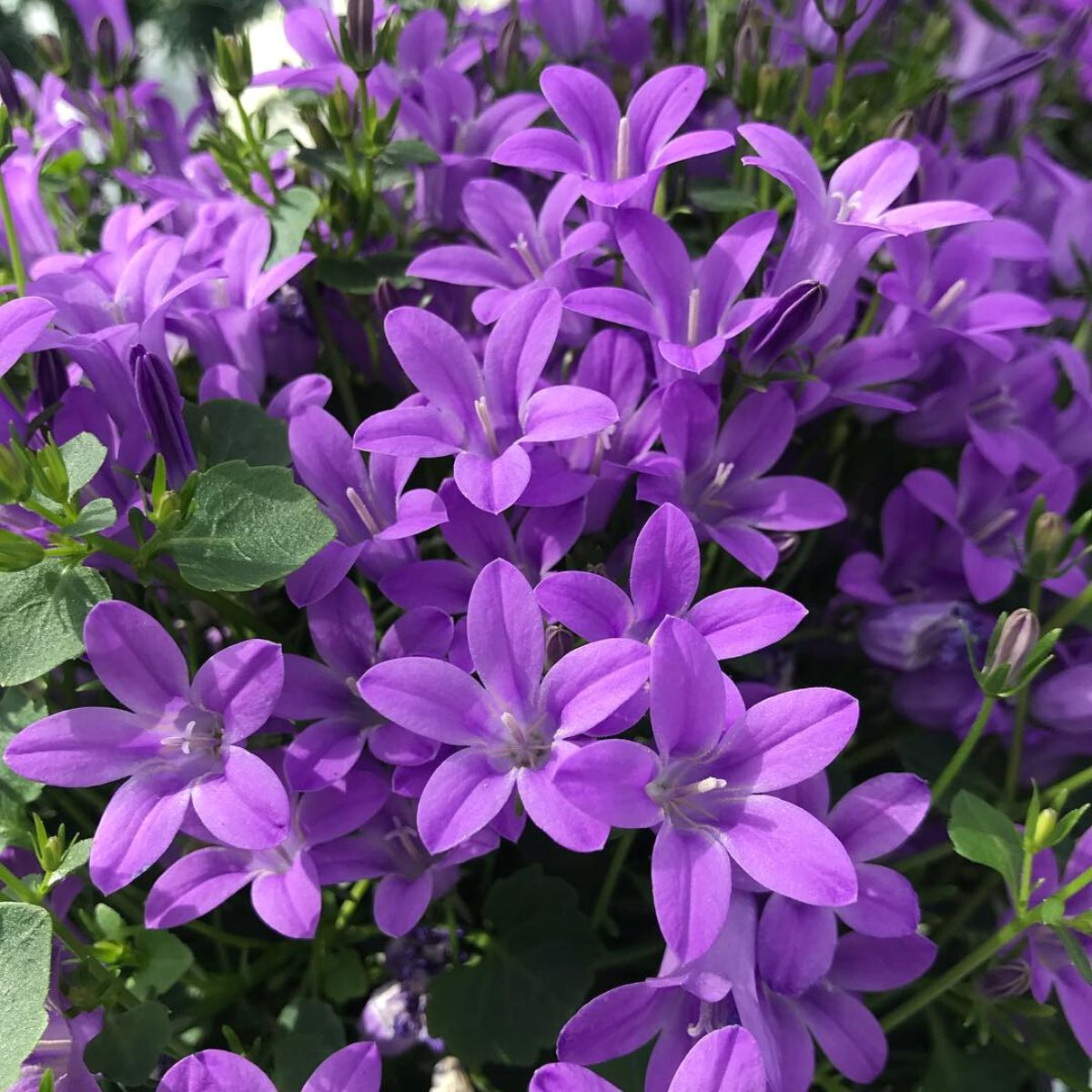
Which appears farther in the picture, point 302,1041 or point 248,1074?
point 302,1041

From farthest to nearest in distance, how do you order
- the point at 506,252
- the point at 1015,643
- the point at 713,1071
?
1. the point at 506,252
2. the point at 1015,643
3. the point at 713,1071

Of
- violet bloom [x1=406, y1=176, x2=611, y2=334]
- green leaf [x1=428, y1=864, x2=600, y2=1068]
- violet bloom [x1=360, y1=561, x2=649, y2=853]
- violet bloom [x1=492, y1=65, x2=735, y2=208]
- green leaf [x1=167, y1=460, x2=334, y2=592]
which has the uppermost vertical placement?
violet bloom [x1=492, y1=65, x2=735, y2=208]

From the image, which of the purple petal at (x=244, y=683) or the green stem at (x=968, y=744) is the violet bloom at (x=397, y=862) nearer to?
the purple petal at (x=244, y=683)

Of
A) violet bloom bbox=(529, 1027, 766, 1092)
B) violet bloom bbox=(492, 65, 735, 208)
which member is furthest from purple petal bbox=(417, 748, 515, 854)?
violet bloom bbox=(492, 65, 735, 208)

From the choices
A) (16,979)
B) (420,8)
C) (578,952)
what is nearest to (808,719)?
(578,952)

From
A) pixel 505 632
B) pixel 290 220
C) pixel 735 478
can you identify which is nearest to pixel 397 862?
pixel 505 632

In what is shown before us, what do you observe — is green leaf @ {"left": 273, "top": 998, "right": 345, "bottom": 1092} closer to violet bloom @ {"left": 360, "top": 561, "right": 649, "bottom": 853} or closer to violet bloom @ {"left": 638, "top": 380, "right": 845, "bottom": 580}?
violet bloom @ {"left": 360, "top": 561, "right": 649, "bottom": 853}

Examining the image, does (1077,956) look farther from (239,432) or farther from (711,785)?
(239,432)
